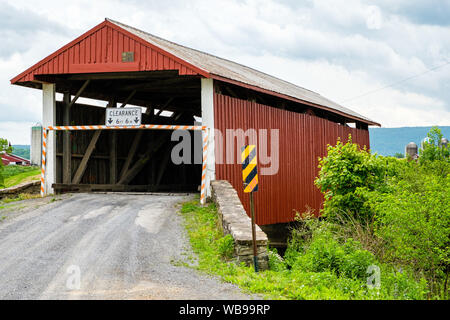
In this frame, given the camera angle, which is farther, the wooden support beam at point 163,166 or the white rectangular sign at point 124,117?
the wooden support beam at point 163,166

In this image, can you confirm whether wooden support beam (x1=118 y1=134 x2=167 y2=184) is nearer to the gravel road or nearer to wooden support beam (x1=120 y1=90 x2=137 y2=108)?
wooden support beam (x1=120 y1=90 x2=137 y2=108)

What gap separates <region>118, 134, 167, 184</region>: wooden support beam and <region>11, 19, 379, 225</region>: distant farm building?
1.5 inches

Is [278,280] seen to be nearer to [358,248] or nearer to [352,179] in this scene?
[358,248]

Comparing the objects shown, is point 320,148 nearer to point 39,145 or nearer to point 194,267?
point 194,267

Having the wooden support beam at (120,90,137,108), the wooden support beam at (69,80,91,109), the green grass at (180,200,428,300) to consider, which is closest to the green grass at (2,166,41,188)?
the wooden support beam at (120,90,137,108)

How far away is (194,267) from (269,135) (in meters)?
7.87

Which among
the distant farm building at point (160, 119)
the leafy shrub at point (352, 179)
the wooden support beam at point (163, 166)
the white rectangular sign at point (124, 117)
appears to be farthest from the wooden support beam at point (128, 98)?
the leafy shrub at point (352, 179)

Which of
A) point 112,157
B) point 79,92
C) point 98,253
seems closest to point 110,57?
point 79,92

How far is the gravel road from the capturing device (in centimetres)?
575

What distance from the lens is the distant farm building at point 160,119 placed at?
11.8 meters

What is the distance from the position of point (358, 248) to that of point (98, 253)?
16.1ft

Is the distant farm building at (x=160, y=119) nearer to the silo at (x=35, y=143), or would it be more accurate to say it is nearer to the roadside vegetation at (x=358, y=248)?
the roadside vegetation at (x=358, y=248)

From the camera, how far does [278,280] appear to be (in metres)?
6.25

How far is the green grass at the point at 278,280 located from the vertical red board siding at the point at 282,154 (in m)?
4.00
